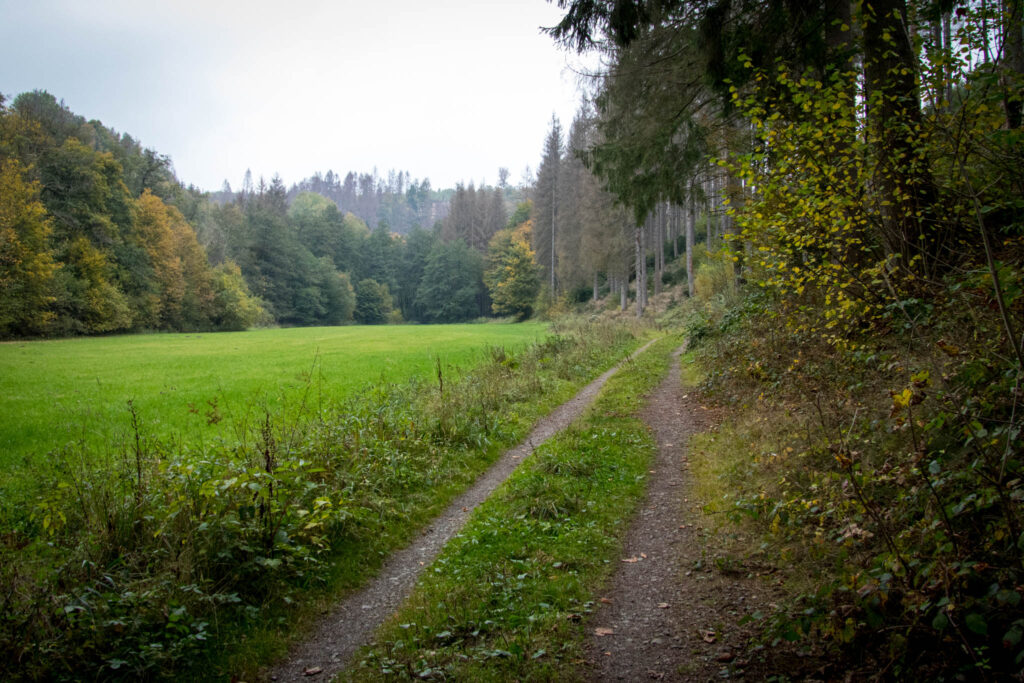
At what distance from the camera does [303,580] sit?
508cm

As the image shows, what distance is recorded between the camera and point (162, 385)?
1579 centimetres

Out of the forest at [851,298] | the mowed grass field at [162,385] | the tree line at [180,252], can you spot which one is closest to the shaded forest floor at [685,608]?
the forest at [851,298]

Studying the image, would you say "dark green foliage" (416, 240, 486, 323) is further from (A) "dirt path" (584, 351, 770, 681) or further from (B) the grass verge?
(A) "dirt path" (584, 351, 770, 681)

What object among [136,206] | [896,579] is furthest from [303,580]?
[136,206]

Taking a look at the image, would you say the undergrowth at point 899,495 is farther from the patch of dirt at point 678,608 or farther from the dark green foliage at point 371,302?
the dark green foliage at point 371,302

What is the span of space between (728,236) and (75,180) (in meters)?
46.3

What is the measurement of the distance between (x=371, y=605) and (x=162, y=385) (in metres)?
14.4

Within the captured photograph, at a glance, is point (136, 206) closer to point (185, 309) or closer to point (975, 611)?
point (185, 309)

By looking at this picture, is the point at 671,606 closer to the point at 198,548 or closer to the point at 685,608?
the point at 685,608

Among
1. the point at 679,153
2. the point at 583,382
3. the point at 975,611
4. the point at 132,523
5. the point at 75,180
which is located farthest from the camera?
the point at 75,180

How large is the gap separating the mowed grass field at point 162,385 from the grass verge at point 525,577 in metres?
3.48

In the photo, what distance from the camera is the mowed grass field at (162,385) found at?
390 inches

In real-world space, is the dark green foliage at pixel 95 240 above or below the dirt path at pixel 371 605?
above

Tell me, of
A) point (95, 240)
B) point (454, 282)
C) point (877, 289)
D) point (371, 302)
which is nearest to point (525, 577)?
point (877, 289)
